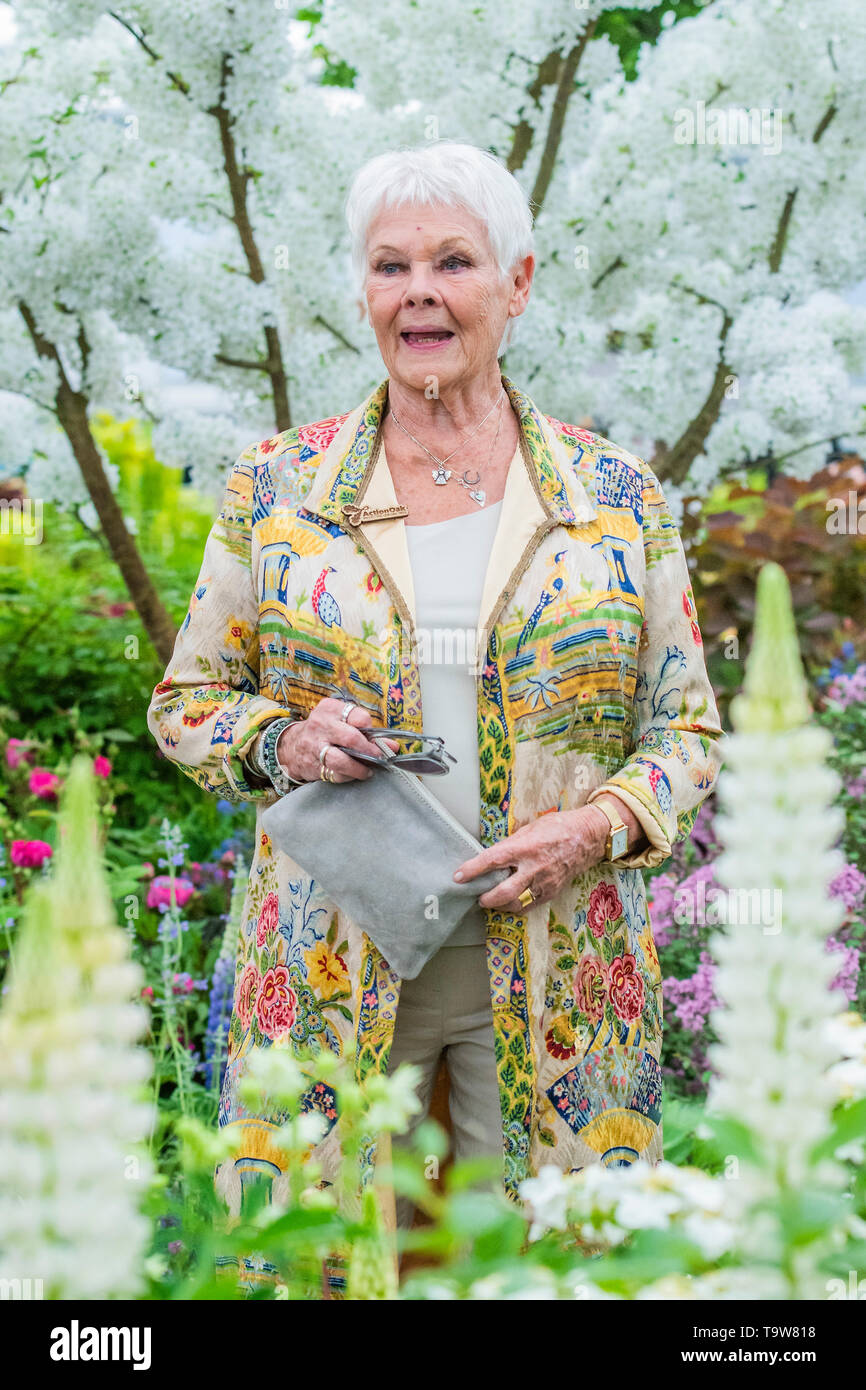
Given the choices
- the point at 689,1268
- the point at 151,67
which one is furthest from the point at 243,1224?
the point at 151,67

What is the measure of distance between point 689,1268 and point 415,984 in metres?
1.16

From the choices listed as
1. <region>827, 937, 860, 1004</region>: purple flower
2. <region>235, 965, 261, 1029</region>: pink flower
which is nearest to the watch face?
<region>235, 965, 261, 1029</region>: pink flower

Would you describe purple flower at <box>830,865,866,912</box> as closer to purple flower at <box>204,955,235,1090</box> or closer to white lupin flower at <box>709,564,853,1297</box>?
purple flower at <box>204,955,235,1090</box>

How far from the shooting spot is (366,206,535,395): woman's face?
219 cm

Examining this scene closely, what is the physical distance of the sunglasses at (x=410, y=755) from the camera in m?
2.01

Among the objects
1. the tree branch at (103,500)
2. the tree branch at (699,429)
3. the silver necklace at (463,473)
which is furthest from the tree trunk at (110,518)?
the silver necklace at (463,473)

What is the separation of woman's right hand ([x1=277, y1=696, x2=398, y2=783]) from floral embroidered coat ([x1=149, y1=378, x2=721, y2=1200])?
79 millimetres

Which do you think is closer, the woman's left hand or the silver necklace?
the woman's left hand

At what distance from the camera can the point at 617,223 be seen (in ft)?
15.1

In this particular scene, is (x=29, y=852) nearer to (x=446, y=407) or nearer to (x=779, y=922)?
(x=446, y=407)

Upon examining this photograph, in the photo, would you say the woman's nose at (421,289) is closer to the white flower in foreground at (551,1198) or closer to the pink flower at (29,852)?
the white flower in foreground at (551,1198)

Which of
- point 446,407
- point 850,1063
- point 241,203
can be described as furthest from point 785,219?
point 850,1063

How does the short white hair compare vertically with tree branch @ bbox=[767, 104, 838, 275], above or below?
below

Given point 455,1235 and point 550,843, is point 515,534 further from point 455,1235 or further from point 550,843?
point 455,1235
